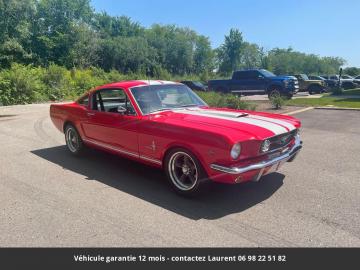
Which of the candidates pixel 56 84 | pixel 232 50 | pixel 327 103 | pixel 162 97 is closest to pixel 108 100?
pixel 162 97

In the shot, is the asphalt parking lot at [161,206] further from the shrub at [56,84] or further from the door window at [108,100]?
the shrub at [56,84]

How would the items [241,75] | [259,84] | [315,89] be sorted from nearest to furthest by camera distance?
[259,84] → [241,75] → [315,89]

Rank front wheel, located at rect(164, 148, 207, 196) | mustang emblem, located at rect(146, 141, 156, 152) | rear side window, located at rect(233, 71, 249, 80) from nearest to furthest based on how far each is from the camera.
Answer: front wheel, located at rect(164, 148, 207, 196) → mustang emblem, located at rect(146, 141, 156, 152) → rear side window, located at rect(233, 71, 249, 80)

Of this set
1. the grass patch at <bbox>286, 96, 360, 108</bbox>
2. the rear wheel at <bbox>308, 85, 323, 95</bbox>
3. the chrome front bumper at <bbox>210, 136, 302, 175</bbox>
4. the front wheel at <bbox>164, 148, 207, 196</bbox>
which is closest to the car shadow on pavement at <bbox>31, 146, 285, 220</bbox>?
the front wheel at <bbox>164, 148, 207, 196</bbox>

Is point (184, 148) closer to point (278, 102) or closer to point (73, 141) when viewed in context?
point (73, 141)

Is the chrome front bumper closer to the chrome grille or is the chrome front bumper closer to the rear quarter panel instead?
the chrome grille

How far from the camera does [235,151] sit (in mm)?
3896

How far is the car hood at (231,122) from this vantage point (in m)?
4.06

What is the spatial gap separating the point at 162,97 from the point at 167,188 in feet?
4.96

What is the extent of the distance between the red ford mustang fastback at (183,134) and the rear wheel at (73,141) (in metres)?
0.25

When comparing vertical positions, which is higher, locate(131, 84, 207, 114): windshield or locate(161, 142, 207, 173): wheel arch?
locate(131, 84, 207, 114): windshield

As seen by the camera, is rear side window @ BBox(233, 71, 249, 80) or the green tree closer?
rear side window @ BBox(233, 71, 249, 80)

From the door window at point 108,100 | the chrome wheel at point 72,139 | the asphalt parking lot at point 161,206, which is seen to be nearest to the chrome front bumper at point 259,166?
the asphalt parking lot at point 161,206

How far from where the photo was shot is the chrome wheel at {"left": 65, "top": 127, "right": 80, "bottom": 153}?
664 cm
